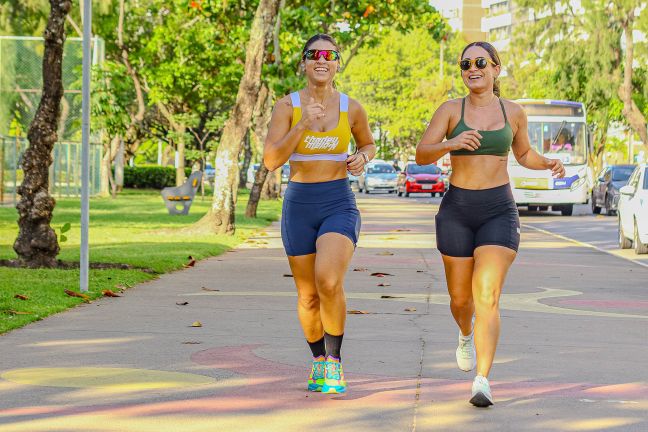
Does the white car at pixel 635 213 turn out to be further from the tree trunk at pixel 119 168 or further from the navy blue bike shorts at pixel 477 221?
the tree trunk at pixel 119 168

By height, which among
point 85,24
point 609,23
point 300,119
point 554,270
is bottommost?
point 554,270

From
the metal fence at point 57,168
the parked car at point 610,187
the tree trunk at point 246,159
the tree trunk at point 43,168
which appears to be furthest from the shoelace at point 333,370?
the tree trunk at point 246,159

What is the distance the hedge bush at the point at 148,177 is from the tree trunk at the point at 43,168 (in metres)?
52.1

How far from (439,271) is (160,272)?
11.7ft

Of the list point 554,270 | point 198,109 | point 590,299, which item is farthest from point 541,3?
point 590,299

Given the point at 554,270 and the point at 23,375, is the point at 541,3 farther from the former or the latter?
the point at 23,375

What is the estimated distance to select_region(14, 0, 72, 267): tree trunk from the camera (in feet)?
54.3

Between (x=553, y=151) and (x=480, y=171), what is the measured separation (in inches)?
1315

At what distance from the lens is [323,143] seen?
7.81 metres

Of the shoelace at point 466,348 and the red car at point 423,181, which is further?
the red car at point 423,181

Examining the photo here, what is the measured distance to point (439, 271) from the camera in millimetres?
18156

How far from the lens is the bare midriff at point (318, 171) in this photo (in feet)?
25.8

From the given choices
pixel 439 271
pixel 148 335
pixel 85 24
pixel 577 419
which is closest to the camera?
pixel 577 419

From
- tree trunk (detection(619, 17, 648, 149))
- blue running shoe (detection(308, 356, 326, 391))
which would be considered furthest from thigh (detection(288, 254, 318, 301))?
tree trunk (detection(619, 17, 648, 149))
